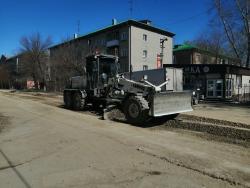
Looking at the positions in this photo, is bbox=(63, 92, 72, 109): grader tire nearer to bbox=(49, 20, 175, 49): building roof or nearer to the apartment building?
the apartment building

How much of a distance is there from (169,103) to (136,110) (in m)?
1.33

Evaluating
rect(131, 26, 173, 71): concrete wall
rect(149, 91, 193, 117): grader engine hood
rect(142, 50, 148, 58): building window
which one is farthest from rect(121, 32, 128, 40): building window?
rect(149, 91, 193, 117): grader engine hood

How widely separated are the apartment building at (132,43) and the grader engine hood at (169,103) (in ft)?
127

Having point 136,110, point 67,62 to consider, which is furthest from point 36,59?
point 136,110

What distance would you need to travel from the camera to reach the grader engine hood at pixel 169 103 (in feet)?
41.5

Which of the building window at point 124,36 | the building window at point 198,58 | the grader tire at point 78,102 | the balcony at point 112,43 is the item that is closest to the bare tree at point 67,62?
the balcony at point 112,43

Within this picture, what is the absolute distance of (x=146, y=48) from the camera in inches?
2265

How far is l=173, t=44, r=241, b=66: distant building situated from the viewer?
2660 inches

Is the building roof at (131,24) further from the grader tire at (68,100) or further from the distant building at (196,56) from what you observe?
the grader tire at (68,100)

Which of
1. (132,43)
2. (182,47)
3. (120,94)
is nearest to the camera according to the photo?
(120,94)

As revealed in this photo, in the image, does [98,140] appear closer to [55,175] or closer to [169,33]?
[55,175]

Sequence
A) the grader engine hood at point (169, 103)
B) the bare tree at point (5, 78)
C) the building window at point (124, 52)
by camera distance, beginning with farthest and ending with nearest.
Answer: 1. the bare tree at point (5, 78)
2. the building window at point (124, 52)
3. the grader engine hood at point (169, 103)

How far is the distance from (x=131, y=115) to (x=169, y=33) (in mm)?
50666

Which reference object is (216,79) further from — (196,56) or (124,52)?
(196,56)
